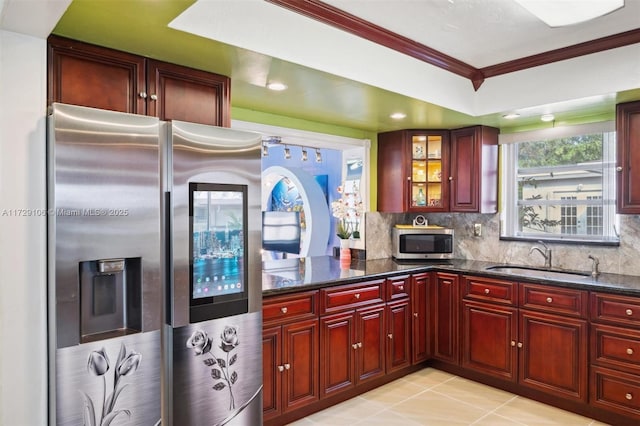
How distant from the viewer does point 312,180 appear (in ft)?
20.0

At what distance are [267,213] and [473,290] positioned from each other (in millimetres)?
3840

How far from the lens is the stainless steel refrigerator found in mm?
1745

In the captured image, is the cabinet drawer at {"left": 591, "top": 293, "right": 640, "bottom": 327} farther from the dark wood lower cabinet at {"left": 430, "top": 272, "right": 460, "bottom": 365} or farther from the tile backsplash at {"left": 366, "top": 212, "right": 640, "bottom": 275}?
the dark wood lower cabinet at {"left": 430, "top": 272, "right": 460, "bottom": 365}

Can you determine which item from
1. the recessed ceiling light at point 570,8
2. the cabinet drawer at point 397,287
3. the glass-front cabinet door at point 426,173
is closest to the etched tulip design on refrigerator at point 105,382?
the cabinet drawer at point 397,287

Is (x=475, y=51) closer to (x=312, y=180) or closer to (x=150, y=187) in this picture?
(x=150, y=187)

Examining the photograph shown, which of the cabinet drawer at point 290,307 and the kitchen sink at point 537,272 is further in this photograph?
the kitchen sink at point 537,272

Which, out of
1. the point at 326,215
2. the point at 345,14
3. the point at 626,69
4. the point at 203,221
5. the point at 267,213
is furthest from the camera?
the point at 267,213

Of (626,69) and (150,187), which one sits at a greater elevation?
(626,69)

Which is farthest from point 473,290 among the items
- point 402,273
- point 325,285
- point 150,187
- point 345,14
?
point 150,187

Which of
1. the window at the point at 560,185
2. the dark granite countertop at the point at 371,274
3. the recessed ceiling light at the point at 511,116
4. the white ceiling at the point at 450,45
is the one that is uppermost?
the white ceiling at the point at 450,45

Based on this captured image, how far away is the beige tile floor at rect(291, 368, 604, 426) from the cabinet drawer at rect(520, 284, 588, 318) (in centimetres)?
73

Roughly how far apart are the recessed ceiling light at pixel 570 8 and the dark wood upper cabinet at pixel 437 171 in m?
1.85

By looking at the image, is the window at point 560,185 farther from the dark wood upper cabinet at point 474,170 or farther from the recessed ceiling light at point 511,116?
the recessed ceiling light at point 511,116

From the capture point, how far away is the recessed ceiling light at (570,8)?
2.08 m
